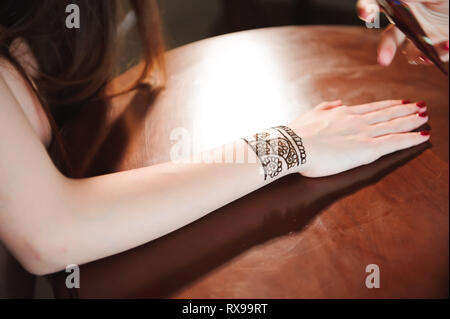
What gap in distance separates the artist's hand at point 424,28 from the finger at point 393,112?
0.46 ft

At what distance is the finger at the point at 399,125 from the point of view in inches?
28.8

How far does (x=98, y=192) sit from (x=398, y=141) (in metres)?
0.50

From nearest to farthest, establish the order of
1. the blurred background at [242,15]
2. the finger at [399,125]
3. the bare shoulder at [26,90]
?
the bare shoulder at [26,90] → the finger at [399,125] → the blurred background at [242,15]

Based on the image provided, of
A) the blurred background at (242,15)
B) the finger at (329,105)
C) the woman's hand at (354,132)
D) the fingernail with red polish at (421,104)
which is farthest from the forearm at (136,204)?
the blurred background at (242,15)

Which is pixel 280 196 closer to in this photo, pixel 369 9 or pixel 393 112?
pixel 393 112

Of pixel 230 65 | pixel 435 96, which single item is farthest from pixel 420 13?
pixel 230 65

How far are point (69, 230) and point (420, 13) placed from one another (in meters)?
0.77

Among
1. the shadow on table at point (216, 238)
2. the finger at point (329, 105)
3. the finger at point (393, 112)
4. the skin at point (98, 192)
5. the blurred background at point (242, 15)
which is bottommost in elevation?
the shadow on table at point (216, 238)

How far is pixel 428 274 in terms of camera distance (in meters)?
0.55

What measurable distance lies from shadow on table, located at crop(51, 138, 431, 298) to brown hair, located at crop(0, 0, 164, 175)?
26cm

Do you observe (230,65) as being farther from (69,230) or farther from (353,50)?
(69,230)

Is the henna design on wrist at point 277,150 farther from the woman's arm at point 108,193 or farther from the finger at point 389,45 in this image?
the finger at point 389,45

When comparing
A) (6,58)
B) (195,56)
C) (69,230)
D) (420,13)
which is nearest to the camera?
(69,230)

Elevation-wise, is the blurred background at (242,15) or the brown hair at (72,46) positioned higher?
the blurred background at (242,15)
